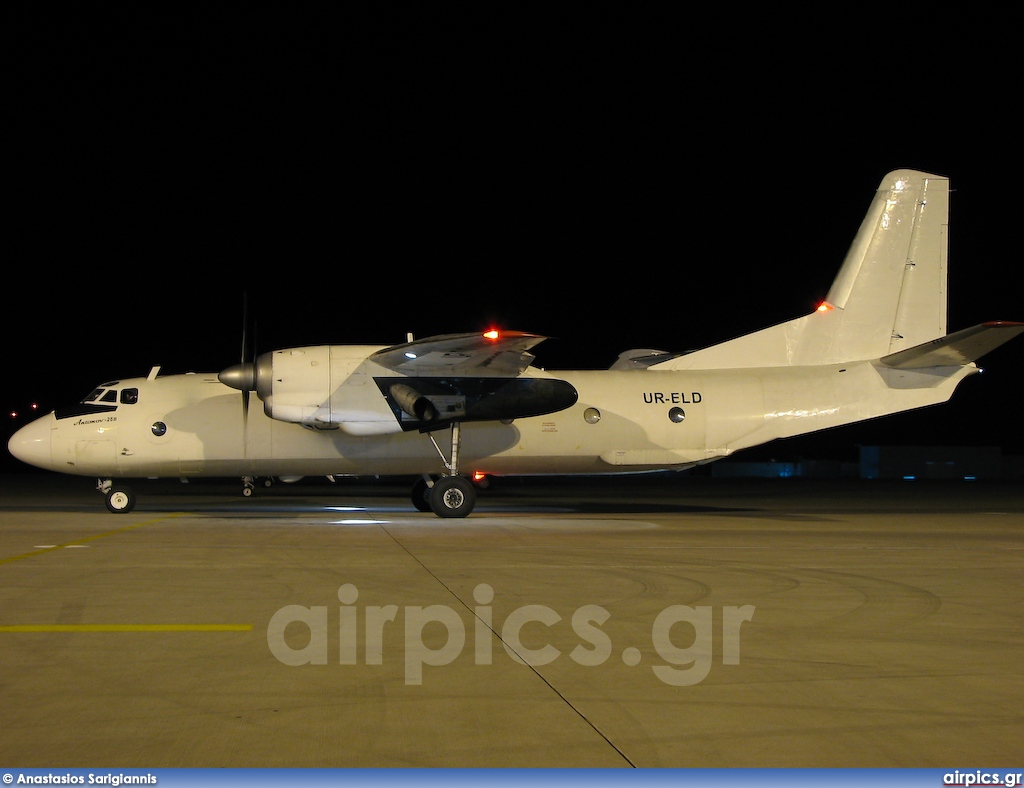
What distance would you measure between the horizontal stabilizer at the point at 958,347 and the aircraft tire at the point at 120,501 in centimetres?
1555

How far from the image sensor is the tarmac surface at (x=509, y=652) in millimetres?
4461

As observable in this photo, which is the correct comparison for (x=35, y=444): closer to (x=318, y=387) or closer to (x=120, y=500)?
(x=120, y=500)

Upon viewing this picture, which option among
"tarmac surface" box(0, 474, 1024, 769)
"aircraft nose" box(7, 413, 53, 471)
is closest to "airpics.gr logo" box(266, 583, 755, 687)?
"tarmac surface" box(0, 474, 1024, 769)

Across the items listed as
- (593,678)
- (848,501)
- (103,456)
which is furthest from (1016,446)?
(593,678)

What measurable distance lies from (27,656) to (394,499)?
21.4 m

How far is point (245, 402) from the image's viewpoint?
19516mm

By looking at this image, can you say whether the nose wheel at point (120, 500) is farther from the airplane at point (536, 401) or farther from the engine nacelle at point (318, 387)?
the engine nacelle at point (318, 387)

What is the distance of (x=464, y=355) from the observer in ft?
59.5

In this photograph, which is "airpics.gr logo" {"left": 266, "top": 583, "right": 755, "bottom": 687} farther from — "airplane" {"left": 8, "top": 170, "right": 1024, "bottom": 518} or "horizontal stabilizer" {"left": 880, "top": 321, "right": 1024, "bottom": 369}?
"horizontal stabilizer" {"left": 880, "top": 321, "right": 1024, "bottom": 369}

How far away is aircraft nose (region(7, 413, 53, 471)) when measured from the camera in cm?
1950

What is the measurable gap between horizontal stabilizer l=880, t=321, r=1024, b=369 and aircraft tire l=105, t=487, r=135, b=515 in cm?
1555

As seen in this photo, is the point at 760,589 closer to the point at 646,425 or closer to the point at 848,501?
the point at 646,425

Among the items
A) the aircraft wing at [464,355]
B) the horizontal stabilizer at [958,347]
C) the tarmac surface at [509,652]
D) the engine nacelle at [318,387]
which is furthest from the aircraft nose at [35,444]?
the horizontal stabilizer at [958,347]

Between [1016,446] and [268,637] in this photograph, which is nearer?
[268,637]
